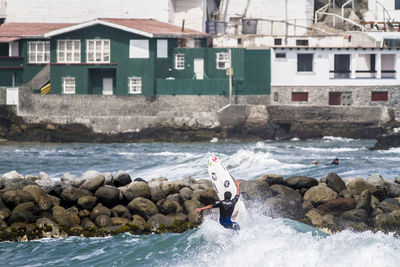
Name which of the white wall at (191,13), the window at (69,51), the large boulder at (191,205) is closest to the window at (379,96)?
the white wall at (191,13)

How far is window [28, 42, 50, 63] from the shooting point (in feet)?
178

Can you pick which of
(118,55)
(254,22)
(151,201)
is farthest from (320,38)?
(151,201)

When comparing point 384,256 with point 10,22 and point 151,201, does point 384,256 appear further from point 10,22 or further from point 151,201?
point 10,22

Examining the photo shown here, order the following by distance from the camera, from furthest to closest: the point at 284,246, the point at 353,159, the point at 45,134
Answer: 1. the point at 45,134
2. the point at 353,159
3. the point at 284,246

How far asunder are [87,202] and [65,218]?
0.99m

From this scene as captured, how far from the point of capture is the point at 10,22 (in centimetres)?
6166

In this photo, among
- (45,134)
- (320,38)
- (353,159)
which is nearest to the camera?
(353,159)

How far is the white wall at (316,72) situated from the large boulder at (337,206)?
32.2 m

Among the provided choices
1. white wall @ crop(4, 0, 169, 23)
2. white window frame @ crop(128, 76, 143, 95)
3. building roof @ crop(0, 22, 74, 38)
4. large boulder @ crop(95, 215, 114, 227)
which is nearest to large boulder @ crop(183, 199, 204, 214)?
large boulder @ crop(95, 215, 114, 227)

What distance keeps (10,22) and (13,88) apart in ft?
40.2

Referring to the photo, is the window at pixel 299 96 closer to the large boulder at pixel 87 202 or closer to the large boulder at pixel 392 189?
the large boulder at pixel 392 189

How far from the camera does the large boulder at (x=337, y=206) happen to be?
71.3ft

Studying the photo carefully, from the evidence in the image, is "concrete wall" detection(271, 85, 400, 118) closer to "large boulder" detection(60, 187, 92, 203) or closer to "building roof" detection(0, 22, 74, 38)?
"building roof" detection(0, 22, 74, 38)

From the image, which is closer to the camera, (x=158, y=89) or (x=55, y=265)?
(x=55, y=265)
